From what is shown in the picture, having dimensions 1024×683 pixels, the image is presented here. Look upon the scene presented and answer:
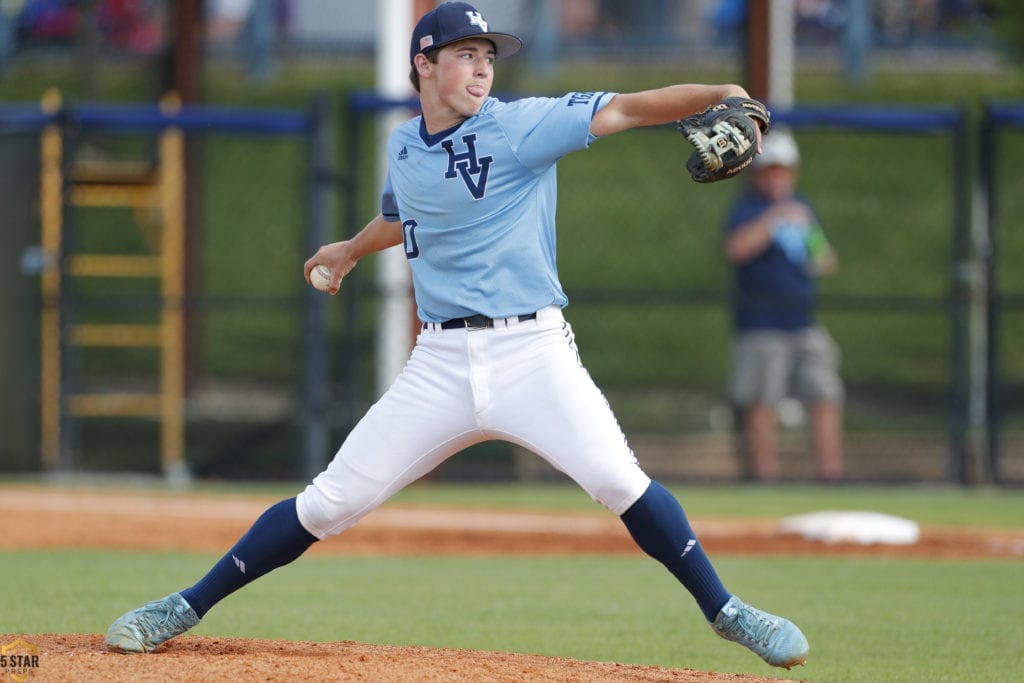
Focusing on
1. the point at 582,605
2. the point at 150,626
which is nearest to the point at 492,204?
the point at 150,626

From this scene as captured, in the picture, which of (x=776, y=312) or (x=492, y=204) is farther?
(x=776, y=312)

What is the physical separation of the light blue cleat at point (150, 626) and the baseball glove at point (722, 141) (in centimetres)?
207

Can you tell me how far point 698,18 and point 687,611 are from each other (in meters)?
Result: 17.8

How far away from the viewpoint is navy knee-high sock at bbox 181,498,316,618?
5.05 meters

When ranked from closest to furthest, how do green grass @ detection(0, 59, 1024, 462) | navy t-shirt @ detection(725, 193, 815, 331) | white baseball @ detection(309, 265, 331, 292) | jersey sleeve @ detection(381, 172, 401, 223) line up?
1. jersey sleeve @ detection(381, 172, 401, 223)
2. white baseball @ detection(309, 265, 331, 292)
3. navy t-shirt @ detection(725, 193, 815, 331)
4. green grass @ detection(0, 59, 1024, 462)

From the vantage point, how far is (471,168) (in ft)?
16.2

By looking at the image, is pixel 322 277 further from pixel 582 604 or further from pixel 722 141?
pixel 582 604

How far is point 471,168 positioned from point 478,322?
0.47 m

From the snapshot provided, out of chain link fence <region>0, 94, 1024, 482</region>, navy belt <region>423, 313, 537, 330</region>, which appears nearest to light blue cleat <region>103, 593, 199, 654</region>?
navy belt <region>423, 313, 537, 330</region>

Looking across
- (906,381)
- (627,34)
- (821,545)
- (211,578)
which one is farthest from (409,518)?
(627,34)

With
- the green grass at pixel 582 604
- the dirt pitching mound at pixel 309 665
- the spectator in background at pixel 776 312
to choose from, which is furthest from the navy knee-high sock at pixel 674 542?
the spectator in background at pixel 776 312

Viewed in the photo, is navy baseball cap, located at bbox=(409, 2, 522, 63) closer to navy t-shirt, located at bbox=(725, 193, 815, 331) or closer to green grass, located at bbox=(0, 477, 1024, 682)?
green grass, located at bbox=(0, 477, 1024, 682)

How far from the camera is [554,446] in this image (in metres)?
4.83

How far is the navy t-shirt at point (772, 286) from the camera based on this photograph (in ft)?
39.3
